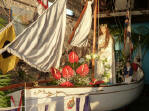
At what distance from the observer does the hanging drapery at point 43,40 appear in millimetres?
3090

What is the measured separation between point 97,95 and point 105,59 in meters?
1.45

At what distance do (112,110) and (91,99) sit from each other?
1.07 m

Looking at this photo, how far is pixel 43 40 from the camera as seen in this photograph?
11.5ft

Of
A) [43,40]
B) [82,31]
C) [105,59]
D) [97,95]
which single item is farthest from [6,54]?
[105,59]

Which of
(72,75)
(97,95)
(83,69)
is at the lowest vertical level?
(97,95)

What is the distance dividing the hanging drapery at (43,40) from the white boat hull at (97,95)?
532 millimetres

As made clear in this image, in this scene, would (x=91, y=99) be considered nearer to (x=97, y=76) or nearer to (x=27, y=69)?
(x=97, y=76)

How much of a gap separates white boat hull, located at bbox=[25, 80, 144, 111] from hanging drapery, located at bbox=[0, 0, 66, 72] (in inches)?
21.0

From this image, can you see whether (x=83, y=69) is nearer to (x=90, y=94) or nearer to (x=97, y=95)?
(x=90, y=94)

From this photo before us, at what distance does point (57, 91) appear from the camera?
378 cm

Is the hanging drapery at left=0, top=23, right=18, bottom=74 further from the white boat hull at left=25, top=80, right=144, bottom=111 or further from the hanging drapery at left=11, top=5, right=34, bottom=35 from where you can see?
the hanging drapery at left=11, top=5, right=34, bottom=35

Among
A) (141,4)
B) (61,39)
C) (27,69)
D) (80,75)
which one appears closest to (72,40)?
(61,39)

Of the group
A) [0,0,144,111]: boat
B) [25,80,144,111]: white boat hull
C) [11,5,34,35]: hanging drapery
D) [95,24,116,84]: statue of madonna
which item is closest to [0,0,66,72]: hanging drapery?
[0,0,144,111]: boat

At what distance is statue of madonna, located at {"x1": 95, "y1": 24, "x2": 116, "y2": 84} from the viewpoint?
5.45 m
